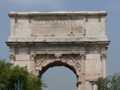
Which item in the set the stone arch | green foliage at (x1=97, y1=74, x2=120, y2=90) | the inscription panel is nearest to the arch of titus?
the inscription panel

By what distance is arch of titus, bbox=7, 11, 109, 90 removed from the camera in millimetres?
65250

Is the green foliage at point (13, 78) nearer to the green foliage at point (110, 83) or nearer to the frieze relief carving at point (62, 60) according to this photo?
the green foliage at point (110, 83)

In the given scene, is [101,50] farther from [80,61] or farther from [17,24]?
[17,24]

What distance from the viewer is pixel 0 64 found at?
54.1 metres

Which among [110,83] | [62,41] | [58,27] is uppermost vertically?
[58,27]

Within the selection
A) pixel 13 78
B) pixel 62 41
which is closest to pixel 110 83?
pixel 62 41

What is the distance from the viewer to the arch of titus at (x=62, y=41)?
65250 millimetres

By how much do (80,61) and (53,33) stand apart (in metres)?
3.13

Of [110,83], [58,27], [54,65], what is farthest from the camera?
[54,65]

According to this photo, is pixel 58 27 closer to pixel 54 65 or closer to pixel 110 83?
pixel 54 65

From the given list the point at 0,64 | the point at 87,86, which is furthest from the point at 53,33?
the point at 0,64

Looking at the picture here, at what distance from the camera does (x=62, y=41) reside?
214 ft

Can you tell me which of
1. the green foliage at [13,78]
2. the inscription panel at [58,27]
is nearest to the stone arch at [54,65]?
the inscription panel at [58,27]

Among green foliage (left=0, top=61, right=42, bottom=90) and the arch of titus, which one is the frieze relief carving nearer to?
the arch of titus
